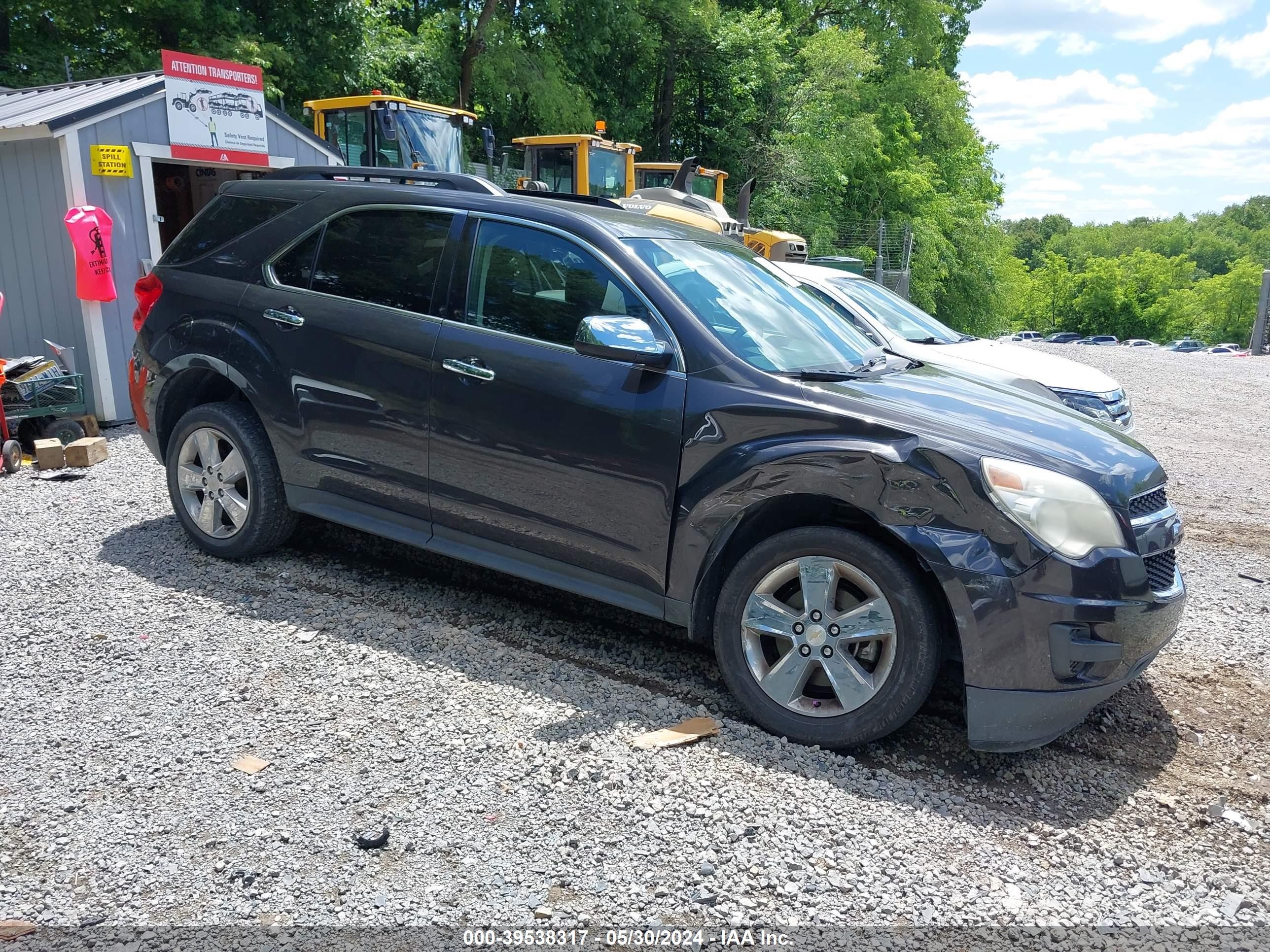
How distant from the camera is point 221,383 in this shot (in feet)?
17.1

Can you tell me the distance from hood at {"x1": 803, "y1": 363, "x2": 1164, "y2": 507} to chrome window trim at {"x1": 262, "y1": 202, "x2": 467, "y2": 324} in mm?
1903

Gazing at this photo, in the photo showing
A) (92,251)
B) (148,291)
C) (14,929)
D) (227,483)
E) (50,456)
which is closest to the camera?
(14,929)

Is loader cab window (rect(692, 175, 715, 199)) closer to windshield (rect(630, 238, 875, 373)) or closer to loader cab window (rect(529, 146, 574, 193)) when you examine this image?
loader cab window (rect(529, 146, 574, 193))

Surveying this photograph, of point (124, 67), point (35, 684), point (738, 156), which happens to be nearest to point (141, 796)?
point (35, 684)

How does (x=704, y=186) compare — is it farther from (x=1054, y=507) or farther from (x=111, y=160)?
(x=1054, y=507)

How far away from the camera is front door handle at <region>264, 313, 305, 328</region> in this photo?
15.5 ft

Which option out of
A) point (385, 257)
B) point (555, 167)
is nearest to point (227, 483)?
point (385, 257)

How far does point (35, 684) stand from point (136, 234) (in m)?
6.77

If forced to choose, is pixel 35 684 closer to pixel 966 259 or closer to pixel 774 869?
pixel 774 869

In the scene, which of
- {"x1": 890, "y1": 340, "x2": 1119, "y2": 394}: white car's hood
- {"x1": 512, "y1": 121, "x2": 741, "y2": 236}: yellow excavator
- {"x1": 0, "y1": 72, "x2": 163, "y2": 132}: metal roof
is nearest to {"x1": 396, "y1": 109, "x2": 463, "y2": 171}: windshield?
{"x1": 512, "y1": 121, "x2": 741, "y2": 236}: yellow excavator

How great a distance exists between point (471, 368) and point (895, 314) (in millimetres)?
5946

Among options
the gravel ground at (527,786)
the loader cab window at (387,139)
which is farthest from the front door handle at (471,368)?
the loader cab window at (387,139)

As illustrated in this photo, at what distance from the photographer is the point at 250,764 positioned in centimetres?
335

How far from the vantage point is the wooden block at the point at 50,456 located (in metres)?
7.52
